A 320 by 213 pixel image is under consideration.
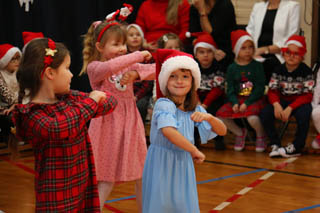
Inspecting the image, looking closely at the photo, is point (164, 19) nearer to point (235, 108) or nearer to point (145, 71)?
point (235, 108)

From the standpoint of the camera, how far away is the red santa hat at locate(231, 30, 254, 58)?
207 inches

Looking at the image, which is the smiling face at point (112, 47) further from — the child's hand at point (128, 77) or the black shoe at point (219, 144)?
the black shoe at point (219, 144)

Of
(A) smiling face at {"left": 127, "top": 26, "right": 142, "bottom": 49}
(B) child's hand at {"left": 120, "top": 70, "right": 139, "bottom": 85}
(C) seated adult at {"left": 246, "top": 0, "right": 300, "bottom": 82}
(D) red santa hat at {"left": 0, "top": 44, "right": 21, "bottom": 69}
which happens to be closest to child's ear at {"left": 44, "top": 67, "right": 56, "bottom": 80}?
(B) child's hand at {"left": 120, "top": 70, "right": 139, "bottom": 85}

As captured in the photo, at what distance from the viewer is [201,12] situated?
5.73m

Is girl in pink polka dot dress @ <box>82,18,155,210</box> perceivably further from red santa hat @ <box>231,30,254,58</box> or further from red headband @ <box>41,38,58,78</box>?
red santa hat @ <box>231,30,254,58</box>

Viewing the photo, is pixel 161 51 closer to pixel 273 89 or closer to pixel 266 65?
pixel 273 89

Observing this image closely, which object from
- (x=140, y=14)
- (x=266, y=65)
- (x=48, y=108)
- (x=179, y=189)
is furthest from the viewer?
(x=140, y=14)

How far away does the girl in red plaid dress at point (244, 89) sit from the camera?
207 inches

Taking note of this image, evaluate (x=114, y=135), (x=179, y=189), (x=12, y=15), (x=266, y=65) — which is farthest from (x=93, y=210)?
(x=12, y=15)

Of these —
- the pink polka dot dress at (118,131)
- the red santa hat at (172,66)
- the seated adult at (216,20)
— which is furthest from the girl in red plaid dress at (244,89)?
the red santa hat at (172,66)

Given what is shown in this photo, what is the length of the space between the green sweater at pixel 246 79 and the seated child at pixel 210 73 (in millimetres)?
176

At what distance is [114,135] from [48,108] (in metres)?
0.88

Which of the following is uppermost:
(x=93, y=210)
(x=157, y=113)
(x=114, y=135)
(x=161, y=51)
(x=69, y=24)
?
(x=69, y=24)

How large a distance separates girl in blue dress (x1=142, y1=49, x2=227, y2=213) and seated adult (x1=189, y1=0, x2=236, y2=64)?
11.1ft
